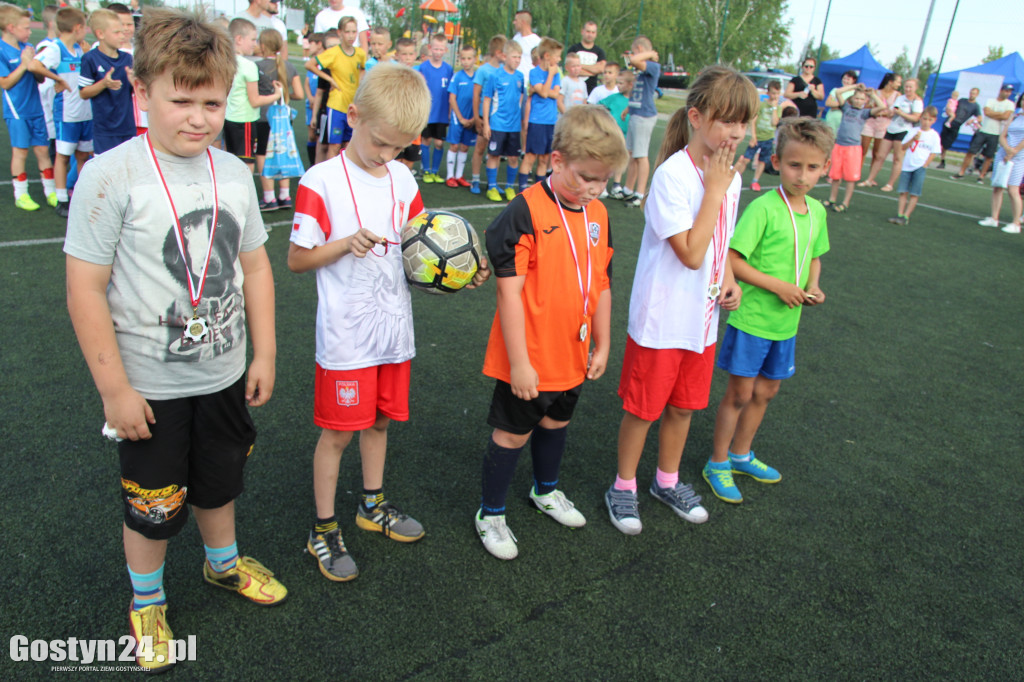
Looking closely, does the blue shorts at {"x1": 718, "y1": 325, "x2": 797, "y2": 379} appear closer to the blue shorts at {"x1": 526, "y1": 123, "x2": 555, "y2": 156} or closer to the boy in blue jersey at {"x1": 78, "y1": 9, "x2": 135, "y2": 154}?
the boy in blue jersey at {"x1": 78, "y1": 9, "x2": 135, "y2": 154}

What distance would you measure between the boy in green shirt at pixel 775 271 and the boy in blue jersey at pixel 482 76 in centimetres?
642

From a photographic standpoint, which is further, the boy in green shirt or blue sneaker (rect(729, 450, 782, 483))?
blue sneaker (rect(729, 450, 782, 483))

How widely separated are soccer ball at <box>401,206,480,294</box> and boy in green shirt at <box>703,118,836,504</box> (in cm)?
126

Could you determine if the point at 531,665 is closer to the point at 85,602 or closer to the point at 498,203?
the point at 85,602

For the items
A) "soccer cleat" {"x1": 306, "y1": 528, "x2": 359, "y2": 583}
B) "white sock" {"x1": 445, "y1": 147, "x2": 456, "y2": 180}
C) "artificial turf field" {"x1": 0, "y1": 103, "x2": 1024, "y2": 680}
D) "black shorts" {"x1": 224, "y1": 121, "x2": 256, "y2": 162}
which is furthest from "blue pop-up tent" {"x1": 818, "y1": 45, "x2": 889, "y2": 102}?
"soccer cleat" {"x1": 306, "y1": 528, "x2": 359, "y2": 583}

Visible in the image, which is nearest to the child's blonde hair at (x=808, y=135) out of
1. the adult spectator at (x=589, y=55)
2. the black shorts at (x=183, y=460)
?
the black shorts at (x=183, y=460)

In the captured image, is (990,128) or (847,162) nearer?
(847,162)

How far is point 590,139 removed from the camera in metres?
2.21

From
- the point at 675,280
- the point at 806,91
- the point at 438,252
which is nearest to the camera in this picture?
the point at 438,252

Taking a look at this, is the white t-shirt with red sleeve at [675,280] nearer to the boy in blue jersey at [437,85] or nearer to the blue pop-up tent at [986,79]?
the boy in blue jersey at [437,85]

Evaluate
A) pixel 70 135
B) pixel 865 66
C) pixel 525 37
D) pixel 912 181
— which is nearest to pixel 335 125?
pixel 70 135

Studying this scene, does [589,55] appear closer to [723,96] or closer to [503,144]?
[503,144]

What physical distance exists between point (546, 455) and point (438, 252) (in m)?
1.03

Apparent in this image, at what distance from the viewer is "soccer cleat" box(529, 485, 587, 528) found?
286cm
